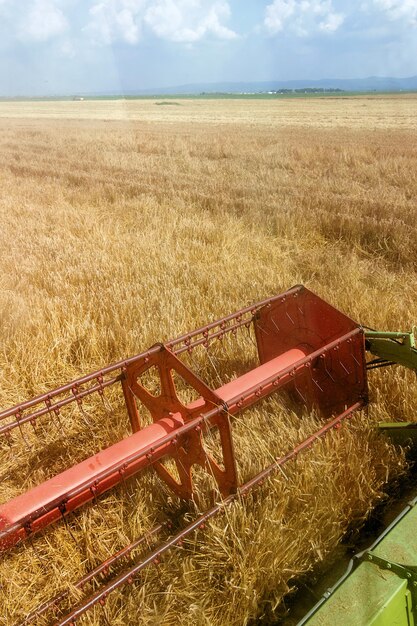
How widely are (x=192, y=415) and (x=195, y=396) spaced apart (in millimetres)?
678

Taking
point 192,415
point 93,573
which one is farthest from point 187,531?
point 192,415

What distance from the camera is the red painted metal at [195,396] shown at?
6.92 ft

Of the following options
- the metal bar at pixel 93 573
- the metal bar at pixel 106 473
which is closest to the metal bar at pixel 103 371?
the metal bar at pixel 106 473

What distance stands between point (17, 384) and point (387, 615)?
2547 mm

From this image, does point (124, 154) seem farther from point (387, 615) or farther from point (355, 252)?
point (387, 615)

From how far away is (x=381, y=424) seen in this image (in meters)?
2.78

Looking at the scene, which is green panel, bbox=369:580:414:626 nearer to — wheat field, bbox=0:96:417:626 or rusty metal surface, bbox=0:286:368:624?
wheat field, bbox=0:96:417:626

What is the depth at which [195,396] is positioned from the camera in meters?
3.29

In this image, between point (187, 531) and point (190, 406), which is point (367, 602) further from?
point (190, 406)

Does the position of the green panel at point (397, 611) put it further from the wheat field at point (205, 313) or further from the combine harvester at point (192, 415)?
the wheat field at point (205, 313)

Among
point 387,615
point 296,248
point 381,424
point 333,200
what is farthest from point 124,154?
point 387,615

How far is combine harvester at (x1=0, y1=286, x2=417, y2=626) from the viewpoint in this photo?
6.63ft

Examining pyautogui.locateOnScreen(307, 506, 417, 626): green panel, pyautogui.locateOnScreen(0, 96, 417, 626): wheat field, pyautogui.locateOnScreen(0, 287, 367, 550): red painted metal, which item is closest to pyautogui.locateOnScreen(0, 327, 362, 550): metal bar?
pyautogui.locateOnScreen(0, 287, 367, 550): red painted metal

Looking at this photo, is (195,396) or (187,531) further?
(195,396)
